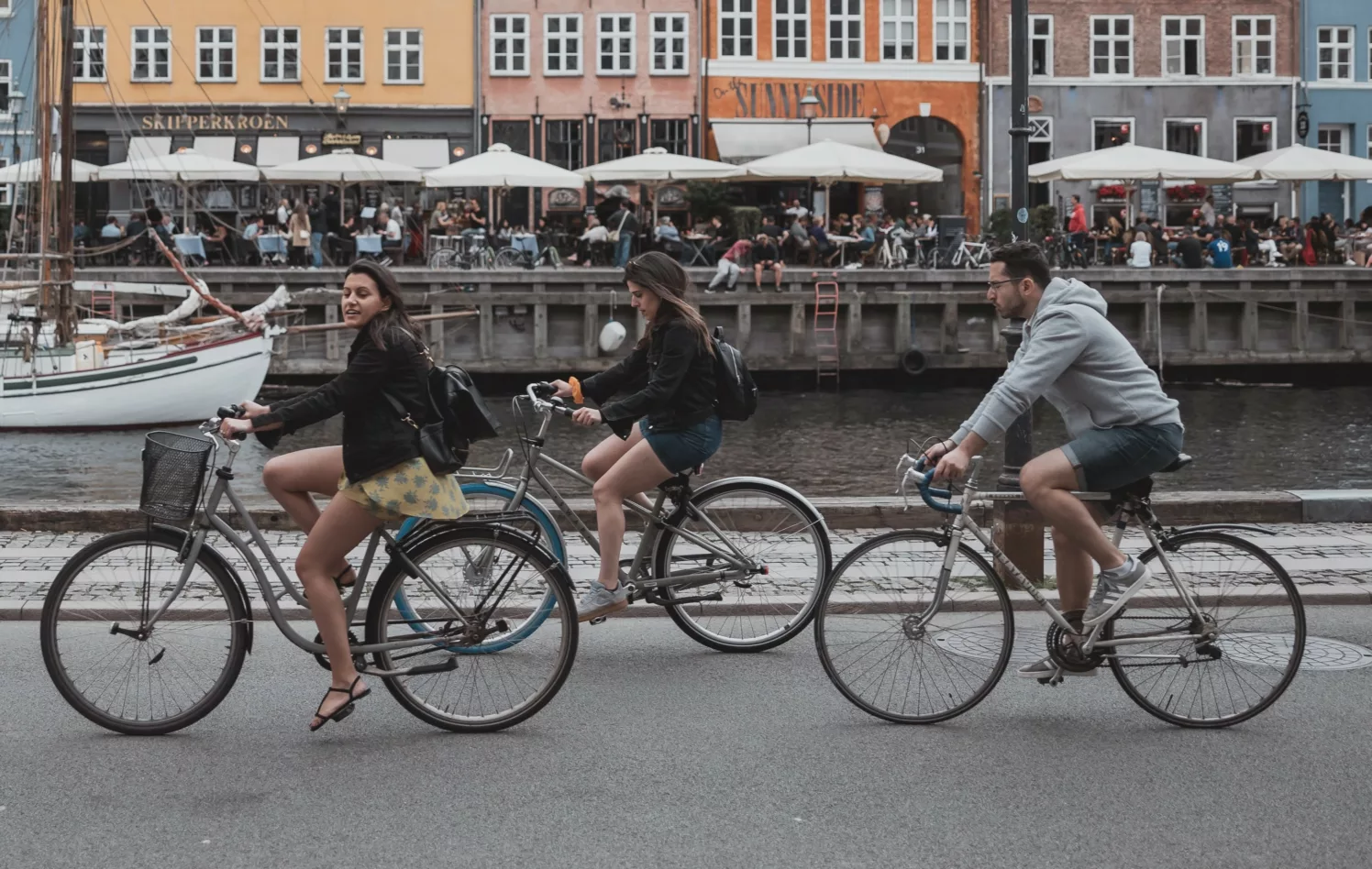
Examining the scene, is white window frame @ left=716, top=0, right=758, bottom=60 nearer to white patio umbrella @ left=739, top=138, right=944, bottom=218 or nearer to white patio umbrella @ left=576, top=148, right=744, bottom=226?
white patio umbrella @ left=739, top=138, right=944, bottom=218

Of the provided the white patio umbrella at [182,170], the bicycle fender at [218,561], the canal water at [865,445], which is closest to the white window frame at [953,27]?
the canal water at [865,445]

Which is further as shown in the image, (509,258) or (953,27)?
(953,27)

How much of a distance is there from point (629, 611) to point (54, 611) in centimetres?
325

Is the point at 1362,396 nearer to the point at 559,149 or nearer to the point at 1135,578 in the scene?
the point at 559,149

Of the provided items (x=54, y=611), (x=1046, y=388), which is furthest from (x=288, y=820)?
(x=1046, y=388)

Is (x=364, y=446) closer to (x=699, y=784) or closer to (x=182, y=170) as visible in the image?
(x=699, y=784)

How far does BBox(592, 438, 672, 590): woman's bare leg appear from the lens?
25.0 feet

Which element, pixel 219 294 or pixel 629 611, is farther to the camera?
pixel 219 294

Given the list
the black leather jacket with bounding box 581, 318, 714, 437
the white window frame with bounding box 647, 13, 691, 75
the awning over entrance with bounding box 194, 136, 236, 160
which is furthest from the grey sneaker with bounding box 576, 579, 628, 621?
the white window frame with bounding box 647, 13, 691, 75

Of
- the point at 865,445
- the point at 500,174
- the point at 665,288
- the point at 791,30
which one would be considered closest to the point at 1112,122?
the point at 791,30

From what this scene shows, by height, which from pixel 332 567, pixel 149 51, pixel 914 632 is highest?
pixel 149 51

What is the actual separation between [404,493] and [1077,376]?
7.82ft

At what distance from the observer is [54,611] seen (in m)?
6.32

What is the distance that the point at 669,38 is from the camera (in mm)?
49719
